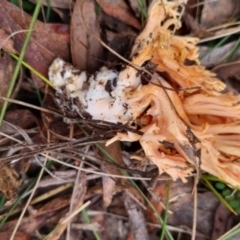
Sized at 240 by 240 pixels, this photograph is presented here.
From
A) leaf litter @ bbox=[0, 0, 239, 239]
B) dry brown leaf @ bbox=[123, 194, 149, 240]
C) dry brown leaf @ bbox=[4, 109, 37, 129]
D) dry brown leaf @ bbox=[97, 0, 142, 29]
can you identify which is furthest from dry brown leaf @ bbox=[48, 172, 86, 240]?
dry brown leaf @ bbox=[97, 0, 142, 29]

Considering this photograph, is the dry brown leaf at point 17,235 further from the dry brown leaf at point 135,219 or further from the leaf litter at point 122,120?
the dry brown leaf at point 135,219

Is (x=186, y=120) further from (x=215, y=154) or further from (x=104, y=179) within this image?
(x=104, y=179)

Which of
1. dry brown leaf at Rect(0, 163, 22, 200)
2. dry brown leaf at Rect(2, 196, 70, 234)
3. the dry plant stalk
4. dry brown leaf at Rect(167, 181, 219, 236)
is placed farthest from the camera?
dry brown leaf at Rect(167, 181, 219, 236)

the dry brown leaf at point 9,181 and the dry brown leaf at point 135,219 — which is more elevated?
the dry brown leaf at point 9,181

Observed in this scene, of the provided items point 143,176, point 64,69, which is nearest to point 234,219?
point 143,176

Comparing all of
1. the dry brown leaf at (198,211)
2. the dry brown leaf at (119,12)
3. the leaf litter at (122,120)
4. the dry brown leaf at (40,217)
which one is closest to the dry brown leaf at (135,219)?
the leaf litter at (122,120)

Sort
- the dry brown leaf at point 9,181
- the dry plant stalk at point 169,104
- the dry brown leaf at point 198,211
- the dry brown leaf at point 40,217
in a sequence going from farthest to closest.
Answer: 1. the dry brown leaf at point 198,211
2. the dry brown leaf at point 40,217
3. the dry brown leaf at point 9,181
4. the dry plant stalk at point 169,104

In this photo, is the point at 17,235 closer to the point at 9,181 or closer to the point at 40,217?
the point at 40,217

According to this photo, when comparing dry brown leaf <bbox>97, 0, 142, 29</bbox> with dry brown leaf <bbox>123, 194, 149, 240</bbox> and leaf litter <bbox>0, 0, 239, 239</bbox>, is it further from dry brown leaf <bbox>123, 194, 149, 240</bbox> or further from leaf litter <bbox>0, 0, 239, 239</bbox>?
dry brown leaf <bbox>123, 194, 149, 240</bbox>

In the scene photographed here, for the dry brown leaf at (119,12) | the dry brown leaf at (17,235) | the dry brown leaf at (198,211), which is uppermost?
the dry brown leaf at (119,12)
